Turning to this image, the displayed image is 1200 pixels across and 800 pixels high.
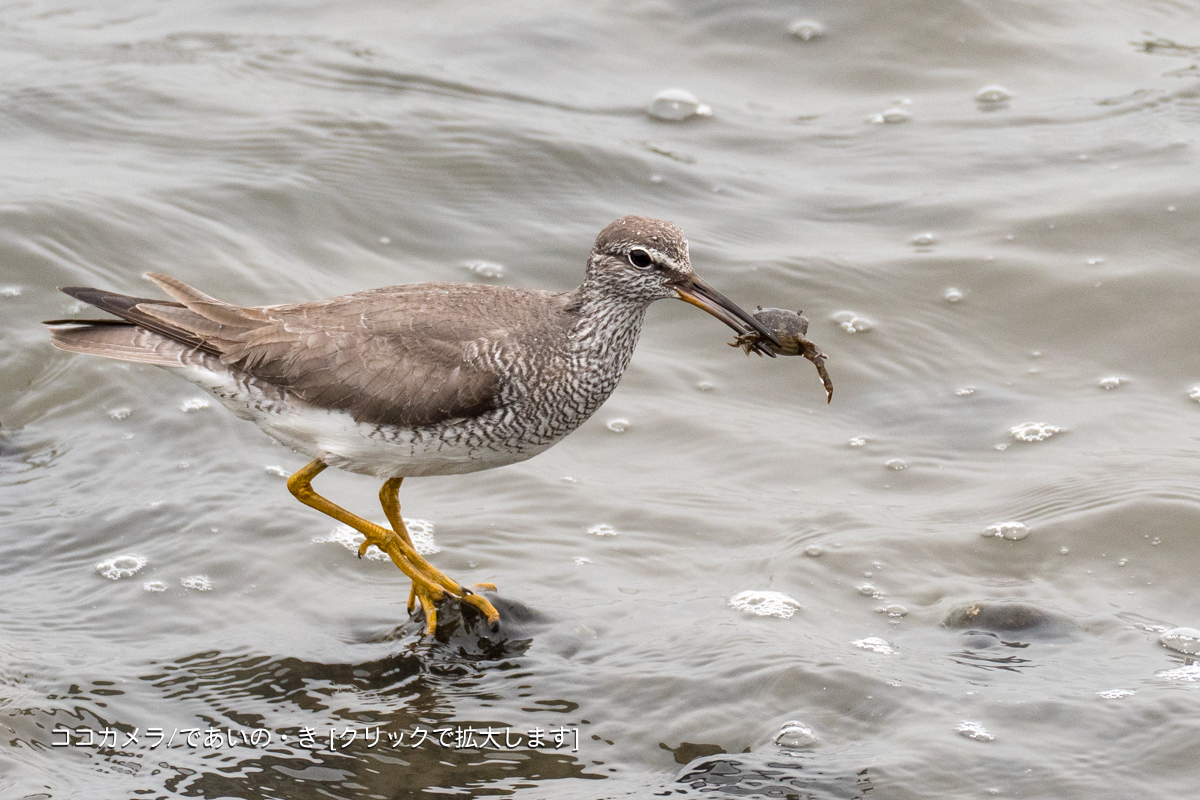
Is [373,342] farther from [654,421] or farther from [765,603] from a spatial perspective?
[654,421]

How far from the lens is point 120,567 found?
7.59 meters

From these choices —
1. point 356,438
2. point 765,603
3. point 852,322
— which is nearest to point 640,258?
point 356,438

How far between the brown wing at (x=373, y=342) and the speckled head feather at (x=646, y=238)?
0.56 m

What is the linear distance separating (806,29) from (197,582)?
9222 mm

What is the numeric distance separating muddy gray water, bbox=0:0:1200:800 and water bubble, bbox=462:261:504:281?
7 cm

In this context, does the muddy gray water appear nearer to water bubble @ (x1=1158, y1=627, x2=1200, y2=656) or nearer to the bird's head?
water bubble @ (x1=1158, y1=627, x2=1200, y2=656)

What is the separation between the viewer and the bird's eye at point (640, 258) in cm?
679

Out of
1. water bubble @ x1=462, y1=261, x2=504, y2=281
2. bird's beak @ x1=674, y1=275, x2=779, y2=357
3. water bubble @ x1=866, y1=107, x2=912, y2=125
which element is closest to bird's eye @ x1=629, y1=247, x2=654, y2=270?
bird's beak @ x1=674, y1=275, x2=779, y2=357

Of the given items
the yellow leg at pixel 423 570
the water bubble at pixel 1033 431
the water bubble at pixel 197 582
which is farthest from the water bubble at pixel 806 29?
the water bubble at pixel 197 582

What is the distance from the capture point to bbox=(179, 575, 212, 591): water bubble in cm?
749

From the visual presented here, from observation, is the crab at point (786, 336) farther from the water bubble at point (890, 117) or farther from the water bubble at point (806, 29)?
the water bubble at point (806, 29)

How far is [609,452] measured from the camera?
30.3 feet

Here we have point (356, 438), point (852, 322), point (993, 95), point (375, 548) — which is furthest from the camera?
point (993, 95)

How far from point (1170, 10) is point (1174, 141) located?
8.70 ft
